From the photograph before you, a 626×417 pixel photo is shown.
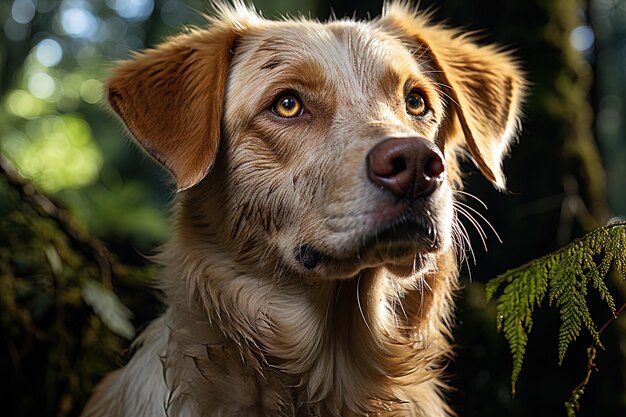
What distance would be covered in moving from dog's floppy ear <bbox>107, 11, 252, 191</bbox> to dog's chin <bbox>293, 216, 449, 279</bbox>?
63 centimetres

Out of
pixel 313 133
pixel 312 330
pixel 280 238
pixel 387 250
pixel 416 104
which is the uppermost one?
pixel 416 104

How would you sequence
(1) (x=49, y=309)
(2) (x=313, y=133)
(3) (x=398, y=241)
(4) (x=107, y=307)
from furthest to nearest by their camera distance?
(1) (x=49, y=309) → (4) (x=107, y=307) → (2) (x=313, y=133) → (3) (x=398, y=241)

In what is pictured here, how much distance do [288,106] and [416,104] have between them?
23.4 inches

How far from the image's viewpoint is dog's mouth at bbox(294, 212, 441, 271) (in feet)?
7.84

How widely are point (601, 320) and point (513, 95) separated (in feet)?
4.22

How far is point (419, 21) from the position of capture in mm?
3691

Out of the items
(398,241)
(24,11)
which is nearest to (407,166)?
(398,241)

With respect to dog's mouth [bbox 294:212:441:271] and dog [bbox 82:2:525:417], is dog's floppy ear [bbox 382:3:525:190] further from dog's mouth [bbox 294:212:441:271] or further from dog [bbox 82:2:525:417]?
dog's mouth [bbox 294:212:441:271]

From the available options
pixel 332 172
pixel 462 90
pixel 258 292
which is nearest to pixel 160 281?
pixel 258 292

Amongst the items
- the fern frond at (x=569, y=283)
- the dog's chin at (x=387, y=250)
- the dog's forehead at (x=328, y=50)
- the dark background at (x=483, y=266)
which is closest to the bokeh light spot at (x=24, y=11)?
the dark background at (x=483, y=266)

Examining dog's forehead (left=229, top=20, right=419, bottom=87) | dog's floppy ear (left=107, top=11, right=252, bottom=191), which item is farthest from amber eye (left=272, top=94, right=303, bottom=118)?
dog's floppy ear (left=107, top=11, right=252, bottom=191)

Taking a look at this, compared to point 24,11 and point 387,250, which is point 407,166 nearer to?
point 387,250

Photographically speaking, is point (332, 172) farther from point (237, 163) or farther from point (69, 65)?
point (69, 65)

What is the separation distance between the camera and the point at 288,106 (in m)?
2.91
